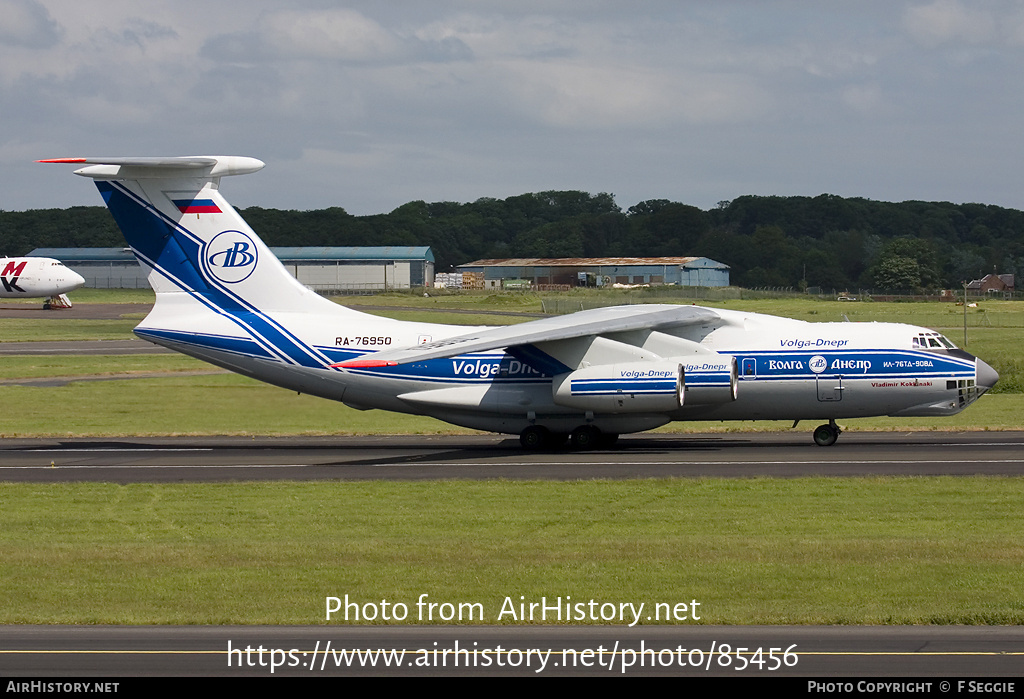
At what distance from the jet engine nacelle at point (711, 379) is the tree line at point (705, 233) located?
86.6m

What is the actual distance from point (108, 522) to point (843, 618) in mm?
12246

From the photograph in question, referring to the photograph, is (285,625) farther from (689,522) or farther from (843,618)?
(689,522)

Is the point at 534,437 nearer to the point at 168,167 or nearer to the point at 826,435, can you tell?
the point at 826,435

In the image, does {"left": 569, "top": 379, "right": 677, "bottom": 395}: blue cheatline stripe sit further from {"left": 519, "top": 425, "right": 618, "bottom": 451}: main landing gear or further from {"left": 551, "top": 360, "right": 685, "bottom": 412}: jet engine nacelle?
{"left": 519, "top": 425, "right": 618, "bottom": 451}: main landing gear

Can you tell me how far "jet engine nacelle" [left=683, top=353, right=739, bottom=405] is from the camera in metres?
27.9

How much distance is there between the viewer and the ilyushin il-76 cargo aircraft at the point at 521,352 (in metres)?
28.2

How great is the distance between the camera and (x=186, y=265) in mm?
29922

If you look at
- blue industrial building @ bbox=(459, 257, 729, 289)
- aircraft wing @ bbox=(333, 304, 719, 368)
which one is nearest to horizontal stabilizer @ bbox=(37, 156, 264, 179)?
aircraft wing @ bbox=(333, 304, 719, 368)

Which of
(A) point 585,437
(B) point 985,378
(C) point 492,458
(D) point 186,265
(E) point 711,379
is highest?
(D) point 186,265

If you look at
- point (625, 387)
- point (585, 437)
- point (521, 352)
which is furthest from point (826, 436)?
point (521, 352)

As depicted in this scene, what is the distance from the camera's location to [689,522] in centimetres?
1894

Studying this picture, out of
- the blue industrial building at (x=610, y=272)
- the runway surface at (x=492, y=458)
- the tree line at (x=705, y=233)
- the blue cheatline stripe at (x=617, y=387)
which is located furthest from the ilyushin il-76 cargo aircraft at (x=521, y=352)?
the tree line at (x=705, y=233)

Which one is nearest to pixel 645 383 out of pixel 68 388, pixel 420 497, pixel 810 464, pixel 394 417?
pixel 810 464

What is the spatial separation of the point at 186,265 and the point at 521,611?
19.1 metres
